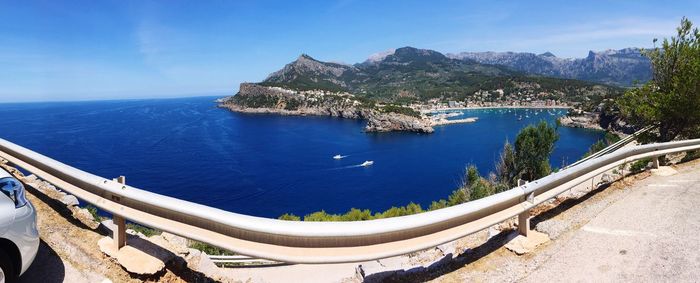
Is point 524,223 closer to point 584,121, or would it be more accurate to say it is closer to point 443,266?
point 443,266

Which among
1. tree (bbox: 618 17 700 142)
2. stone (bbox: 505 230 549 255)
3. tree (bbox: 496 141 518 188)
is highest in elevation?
tree (bbox: 618 17 700 142)

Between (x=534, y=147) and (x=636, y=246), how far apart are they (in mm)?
41921

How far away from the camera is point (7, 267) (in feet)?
10.2

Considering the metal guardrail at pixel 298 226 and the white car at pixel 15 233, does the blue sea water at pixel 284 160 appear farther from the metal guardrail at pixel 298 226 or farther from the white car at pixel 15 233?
the white car at pixel 15 233

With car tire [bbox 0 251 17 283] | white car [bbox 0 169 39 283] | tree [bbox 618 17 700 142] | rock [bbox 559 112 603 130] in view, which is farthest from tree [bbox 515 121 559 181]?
rock [bbox 559 112 603 130]

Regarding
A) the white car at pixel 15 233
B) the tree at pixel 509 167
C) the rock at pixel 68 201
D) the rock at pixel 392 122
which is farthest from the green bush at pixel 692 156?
the rock at pixel 392 122

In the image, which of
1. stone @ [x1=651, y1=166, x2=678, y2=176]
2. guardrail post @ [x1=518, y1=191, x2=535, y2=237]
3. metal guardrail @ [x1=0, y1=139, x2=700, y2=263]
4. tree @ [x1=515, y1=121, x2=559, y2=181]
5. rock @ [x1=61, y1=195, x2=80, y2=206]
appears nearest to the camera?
metal guardrail @ [x1=0, y1=139, x2=700, y2=263]

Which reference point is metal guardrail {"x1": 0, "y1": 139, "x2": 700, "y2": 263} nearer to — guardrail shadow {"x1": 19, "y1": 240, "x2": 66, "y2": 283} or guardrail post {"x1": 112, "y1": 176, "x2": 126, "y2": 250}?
guardrail post {"x1": 112, "y1": 176, "x2": 126, "y2": 250}

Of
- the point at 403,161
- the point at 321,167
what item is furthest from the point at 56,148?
the point at 403,161

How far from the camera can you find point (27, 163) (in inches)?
223

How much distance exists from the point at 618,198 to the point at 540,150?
132 ft

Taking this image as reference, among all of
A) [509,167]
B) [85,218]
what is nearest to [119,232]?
[85,218]

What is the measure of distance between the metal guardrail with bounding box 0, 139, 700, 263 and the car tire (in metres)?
0.91

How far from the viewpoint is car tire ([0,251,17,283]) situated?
3067 millimetres
